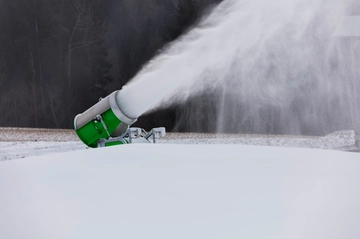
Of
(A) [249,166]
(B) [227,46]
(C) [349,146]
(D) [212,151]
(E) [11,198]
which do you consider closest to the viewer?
(E) [11,198]

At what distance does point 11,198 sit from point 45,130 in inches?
559

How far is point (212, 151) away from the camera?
6.88 feet

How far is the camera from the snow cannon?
4.74 m

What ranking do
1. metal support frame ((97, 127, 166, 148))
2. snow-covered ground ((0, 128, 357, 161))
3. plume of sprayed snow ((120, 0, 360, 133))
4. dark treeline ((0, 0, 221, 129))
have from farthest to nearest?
dark treeline ((0, 0, 221, 129)), snow-covered ground ((0, 128, 357, 161)), metal support frame ((97, 127, 166, 148)), plume of sprayed snow ((120, 0, 360, 133))

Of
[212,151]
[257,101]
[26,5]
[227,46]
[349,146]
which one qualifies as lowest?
[349,146]

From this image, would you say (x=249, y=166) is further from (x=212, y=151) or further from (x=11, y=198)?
(x=11, y=198)

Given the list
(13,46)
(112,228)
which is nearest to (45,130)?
(13,46)

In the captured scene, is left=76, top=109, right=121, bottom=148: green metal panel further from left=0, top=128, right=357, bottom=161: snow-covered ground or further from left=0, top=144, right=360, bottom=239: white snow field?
left=0, top=128, right=357, bottom=161: snow-covered ground

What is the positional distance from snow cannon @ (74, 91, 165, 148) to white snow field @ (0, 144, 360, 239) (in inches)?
109

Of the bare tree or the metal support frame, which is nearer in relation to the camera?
the metal support frame

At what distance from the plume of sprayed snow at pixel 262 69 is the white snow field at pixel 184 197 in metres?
1.91

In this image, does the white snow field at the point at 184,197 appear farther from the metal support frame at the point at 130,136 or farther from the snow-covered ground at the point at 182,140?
the snow-covered ground at the point at 182,140

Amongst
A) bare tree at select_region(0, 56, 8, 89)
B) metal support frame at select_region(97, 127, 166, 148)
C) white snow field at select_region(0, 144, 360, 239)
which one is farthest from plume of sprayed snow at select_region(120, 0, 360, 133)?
bare tree at select_region(0, 56, 8, 89)

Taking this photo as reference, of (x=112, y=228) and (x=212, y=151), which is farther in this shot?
(x=212, y=151)
